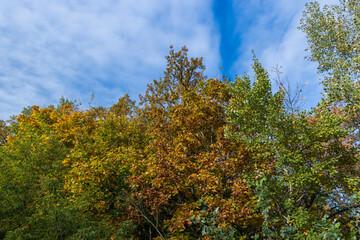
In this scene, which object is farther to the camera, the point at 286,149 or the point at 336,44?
the point at 336,44

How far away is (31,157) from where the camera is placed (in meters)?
11.6

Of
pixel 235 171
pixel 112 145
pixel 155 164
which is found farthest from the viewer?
pixel 112 145

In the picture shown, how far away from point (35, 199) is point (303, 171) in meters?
10.6

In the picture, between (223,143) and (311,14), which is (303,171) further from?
(311,14)

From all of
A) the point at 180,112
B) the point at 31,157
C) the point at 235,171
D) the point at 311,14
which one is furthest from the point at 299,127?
the point at 311,14

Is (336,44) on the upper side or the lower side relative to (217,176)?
upper

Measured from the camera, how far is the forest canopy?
310 inches

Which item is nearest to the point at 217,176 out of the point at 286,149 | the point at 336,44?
the point at 286,149

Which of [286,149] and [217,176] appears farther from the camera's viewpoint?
[217,176]

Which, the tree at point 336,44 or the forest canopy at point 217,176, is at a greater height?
the tree at point 336,44

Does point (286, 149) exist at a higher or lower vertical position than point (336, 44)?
lower

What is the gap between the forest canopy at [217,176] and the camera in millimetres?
7879

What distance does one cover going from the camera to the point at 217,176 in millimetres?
9812

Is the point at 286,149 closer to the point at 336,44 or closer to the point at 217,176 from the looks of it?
the point at 217,176
